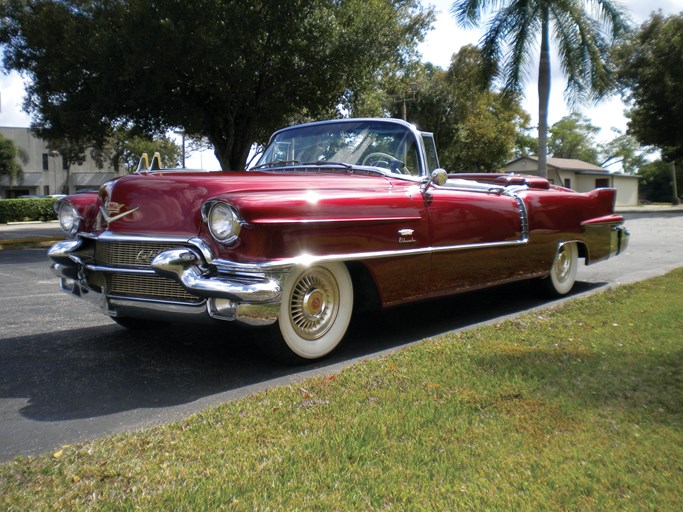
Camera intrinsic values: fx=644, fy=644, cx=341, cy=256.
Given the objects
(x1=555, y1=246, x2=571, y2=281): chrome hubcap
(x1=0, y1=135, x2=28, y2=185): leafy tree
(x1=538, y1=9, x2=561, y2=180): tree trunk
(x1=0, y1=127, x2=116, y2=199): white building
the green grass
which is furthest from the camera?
(x1=0, y1=127, x2=116, y2=199): white building

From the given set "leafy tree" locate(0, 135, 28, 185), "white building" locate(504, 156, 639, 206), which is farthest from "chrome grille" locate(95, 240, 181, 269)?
"leafy tree" locate(0, 135, 28, 185)

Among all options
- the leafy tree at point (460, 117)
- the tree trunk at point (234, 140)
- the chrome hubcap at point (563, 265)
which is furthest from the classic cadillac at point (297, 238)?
the leafy tree at point (460, 117)

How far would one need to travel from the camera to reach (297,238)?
384 cm

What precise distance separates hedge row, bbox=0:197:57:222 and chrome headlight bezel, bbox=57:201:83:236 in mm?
29045

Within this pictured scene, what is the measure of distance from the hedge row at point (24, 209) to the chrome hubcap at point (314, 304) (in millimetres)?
30265

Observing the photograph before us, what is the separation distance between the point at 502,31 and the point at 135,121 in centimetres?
1241

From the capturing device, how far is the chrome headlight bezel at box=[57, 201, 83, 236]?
179 inches

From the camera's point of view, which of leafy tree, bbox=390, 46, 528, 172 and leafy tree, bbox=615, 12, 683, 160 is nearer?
leafy tree, bbox=615, 12, 683, 160

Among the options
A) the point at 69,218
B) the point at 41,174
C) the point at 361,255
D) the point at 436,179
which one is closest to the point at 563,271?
the point at 436,179

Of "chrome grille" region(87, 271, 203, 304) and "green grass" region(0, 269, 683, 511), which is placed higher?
"chrome grille" region(87, 271, 203, 304)

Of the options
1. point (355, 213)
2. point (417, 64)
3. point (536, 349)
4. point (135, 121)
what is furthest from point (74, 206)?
point (417, 64)

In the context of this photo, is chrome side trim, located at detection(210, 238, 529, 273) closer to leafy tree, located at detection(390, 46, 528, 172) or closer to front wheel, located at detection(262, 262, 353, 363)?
front wheel, located at detection(262, 262, 353, 363)

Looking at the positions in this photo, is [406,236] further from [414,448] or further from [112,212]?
[414,448]

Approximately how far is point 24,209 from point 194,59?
67.9 ft
